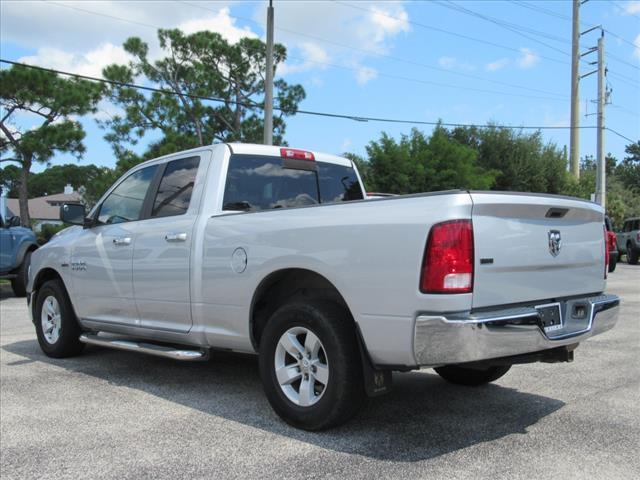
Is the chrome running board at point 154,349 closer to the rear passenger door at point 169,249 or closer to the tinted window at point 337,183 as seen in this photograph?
the rear passenger door at point 169,249

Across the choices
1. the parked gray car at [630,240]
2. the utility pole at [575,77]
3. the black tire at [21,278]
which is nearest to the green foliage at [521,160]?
the utility pole at [575,77]

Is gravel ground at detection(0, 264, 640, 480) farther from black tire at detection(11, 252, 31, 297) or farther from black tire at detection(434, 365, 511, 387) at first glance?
black tire at detection(11, 252, 31, 297)

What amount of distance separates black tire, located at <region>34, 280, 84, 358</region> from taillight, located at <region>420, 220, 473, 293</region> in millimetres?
4265

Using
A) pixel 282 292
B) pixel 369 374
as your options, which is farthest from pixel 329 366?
pixel 282 292

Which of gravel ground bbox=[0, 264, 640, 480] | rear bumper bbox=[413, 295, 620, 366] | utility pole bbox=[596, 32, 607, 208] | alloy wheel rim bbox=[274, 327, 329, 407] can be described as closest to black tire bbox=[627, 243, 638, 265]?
utility pole bbox=[596, 32, 607, 208]

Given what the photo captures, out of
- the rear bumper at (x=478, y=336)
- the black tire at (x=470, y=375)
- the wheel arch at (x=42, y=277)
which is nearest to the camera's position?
the rear bumper at (x=478, y=336)

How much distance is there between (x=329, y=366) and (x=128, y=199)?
2.99 meters

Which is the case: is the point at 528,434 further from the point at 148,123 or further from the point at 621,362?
the point at 148,123

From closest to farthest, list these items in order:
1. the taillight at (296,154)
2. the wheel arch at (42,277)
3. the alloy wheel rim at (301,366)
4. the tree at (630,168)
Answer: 1. the alloy wheel rim at (301,366)
2. the taillight at (296,154)
3. the wheel arch at (42,277)
4. the tree at (630,168)

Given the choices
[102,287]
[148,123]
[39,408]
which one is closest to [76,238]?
[102,287]

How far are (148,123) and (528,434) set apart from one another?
106 feet

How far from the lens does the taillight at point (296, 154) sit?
5.45m

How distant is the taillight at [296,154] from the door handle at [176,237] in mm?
1128

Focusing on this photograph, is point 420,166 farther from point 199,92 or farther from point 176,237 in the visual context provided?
point 176,237
